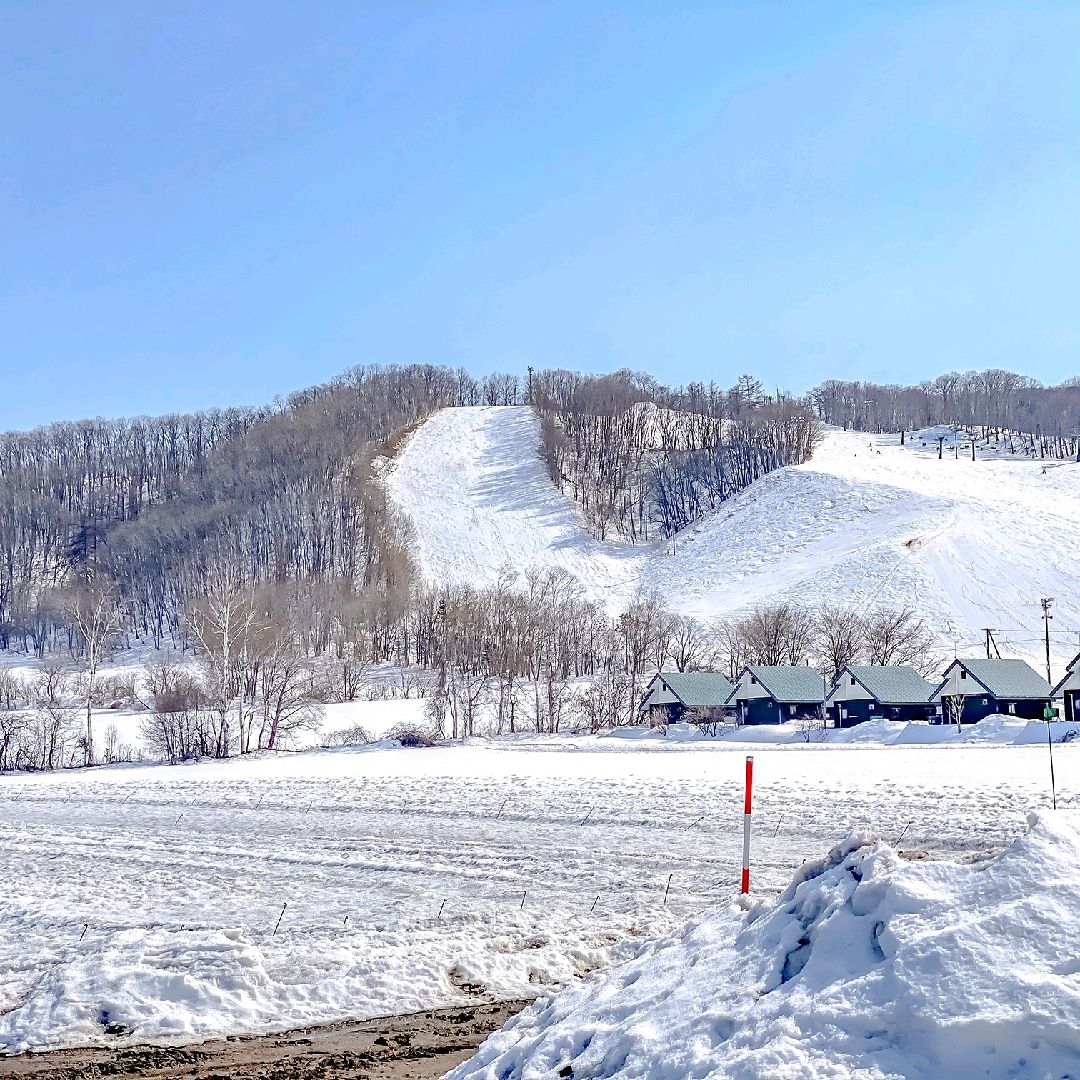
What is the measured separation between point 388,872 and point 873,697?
54.6 meters

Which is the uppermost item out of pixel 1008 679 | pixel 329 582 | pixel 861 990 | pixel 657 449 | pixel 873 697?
pixel 657 449

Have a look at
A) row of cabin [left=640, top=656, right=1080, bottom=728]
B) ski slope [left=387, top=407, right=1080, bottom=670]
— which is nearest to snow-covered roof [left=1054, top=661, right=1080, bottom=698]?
row of cabin [left=640, top=656, right=1080, bottom=728]

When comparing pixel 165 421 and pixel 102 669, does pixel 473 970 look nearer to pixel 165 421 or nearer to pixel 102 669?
pixel 102 669

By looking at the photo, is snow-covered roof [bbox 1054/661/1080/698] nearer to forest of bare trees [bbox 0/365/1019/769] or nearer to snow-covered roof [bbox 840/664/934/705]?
snow-covered roof [bbox 840/664/934/705]

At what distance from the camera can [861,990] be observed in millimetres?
5527

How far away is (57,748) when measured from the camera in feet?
181

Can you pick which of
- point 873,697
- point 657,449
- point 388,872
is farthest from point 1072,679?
point 657,449

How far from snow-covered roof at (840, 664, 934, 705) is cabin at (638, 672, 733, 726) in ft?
27.3

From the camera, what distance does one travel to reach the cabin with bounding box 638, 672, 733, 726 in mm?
70062

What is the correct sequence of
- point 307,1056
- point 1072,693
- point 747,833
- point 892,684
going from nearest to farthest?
1. point 307,1056
2. point 747,833
3. point 1072,693
4. point 892,684

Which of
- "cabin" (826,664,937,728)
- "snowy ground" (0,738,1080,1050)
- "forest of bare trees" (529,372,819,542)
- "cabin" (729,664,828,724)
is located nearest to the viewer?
"snowy ground" (0,738,1080,1050)

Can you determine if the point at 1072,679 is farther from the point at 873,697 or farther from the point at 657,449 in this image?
the point at 657,449

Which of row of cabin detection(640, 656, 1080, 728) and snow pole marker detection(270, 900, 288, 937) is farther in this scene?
row of cabin detection(640, 656, 1080, 728)

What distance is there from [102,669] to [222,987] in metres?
92.7
